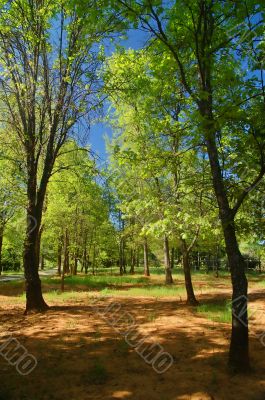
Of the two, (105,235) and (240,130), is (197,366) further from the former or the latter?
(105,235)

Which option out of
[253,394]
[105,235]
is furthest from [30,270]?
[105,235]

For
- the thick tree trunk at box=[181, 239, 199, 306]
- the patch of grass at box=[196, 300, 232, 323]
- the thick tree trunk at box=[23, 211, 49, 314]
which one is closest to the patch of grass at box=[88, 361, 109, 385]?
the patch of grass at box=[196, 300, 232, 323]

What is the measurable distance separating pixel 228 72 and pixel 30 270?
28.3ft

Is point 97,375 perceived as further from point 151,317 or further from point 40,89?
point 40,89

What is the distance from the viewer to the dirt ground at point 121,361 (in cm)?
528

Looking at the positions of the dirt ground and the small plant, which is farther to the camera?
the small plant

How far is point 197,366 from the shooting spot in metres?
6.18

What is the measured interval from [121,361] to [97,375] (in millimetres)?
753

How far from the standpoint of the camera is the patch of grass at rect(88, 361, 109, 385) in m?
5.75

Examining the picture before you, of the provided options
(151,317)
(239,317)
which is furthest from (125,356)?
(151,317)

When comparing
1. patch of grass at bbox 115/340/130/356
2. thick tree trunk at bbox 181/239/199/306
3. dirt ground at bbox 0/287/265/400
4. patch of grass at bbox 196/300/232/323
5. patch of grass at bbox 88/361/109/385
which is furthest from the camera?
thick tree trunk at bbox 181/239/199/306

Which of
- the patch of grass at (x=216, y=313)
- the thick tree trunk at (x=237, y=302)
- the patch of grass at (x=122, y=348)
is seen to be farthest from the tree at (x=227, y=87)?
the patch of grass at (x=216, y=313)

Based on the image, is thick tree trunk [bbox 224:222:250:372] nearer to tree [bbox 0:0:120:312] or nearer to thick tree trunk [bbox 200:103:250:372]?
thick tree trunk [bbox 200:103:250:372]

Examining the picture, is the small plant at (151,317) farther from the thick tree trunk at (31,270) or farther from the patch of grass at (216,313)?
the thick tree trunk at (31,270)
